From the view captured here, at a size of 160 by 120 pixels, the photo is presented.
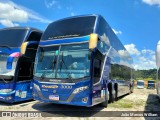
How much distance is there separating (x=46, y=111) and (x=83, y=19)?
4238 millimetres

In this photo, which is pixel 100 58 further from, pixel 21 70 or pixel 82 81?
pixel 21 70

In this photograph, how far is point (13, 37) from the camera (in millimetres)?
12875

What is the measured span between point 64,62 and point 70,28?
1.68 m

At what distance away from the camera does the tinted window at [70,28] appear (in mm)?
9969

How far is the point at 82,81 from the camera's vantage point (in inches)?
355

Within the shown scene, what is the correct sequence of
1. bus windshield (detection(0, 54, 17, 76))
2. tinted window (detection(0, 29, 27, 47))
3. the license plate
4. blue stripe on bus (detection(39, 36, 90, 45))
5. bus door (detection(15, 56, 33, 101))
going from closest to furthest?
the license plate < blue stripe on bus (detection(39, 36, 90, 45)) < bus windshield (detection(0, 54, 17, 76)) < bus door (detection(15, 56, 33, 101)) < tinted window (detection(0, 29, 27, 47))

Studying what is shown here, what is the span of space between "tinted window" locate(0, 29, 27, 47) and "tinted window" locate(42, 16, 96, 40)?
2.16 metres

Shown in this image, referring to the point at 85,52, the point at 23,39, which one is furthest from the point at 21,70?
the point at 85,52

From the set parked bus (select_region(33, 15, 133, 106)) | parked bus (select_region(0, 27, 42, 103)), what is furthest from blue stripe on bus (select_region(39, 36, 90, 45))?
parked bus (select_region(0, 27, 42, 103))

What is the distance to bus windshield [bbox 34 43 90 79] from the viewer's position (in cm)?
927

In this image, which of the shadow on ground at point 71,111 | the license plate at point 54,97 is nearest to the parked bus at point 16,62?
the shadow on ground at point 71,111

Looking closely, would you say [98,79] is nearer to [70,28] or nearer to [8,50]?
[70,28]

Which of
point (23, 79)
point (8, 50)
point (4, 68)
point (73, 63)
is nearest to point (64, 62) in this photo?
point (73, 63)

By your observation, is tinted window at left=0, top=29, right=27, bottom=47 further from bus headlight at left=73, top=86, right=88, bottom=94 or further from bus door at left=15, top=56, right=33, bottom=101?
bus headlight at left=73, top=86, right=88, bottom=94
